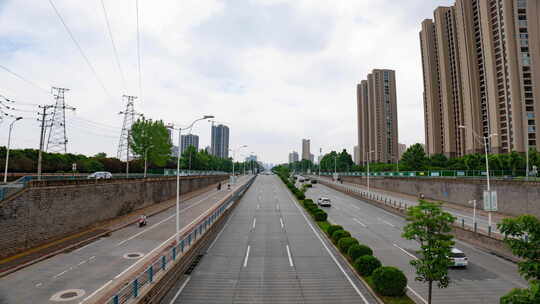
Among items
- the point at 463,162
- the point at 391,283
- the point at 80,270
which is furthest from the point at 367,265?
the point at 463,162

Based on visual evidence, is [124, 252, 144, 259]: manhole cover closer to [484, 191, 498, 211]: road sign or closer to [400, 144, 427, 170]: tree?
[484, 191, 498, 211]: road sign

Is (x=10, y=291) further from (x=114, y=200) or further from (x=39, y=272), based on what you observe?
(x=114, y=200)

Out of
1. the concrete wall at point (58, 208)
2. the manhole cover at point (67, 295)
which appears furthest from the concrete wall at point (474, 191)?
the concrete wall at point (58, 208)

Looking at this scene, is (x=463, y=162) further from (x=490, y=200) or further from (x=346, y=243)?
(x=346, y=243)

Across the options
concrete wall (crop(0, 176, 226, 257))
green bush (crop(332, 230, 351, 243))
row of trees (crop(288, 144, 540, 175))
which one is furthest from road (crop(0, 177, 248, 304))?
row of trees (crop(288, 144, 540, 175))

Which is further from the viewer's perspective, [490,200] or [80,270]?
[490,200]

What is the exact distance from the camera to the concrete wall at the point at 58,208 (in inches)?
763

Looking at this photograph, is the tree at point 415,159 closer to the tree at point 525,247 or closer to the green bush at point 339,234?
the green bush at point 339,234

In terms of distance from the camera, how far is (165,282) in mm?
13617

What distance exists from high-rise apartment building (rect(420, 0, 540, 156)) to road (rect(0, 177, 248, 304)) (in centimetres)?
7016

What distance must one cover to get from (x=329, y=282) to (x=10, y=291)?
1599 centimetres

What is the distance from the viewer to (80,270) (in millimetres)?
16188

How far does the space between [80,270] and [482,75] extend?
114m

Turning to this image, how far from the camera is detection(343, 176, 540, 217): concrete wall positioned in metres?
32.7
